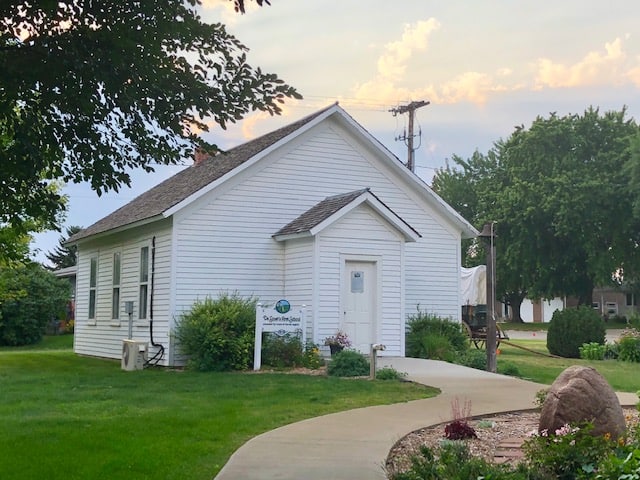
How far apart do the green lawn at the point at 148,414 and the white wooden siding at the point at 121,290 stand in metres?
2.27

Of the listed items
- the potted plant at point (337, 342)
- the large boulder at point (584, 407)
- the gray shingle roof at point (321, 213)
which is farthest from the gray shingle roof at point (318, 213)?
the large boulder at point (584, 407)

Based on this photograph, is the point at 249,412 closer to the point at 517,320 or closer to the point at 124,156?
the point at 124,156

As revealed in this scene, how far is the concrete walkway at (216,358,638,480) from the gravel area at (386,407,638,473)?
12 cm

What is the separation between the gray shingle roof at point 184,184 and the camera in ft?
61.3

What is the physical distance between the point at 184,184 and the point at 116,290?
11.9 feet

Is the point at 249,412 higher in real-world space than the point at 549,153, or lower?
lower

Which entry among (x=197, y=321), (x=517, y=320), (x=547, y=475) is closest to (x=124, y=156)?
(x=547, y=475)

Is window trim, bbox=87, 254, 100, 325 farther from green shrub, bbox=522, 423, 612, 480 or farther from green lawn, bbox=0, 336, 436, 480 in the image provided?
green shrub, bbox=522, 423, 612, 480

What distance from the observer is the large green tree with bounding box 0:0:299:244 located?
6.89 metres

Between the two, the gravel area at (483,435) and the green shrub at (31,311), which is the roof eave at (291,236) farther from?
the green shrub at (31,311)

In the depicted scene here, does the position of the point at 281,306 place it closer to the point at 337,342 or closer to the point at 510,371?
the point at 337,342

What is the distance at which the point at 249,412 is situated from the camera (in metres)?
10.2

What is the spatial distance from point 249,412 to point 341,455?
293 centimetres

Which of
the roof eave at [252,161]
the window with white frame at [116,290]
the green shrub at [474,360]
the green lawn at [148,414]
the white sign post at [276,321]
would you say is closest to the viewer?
the green lawn at [148,414]
